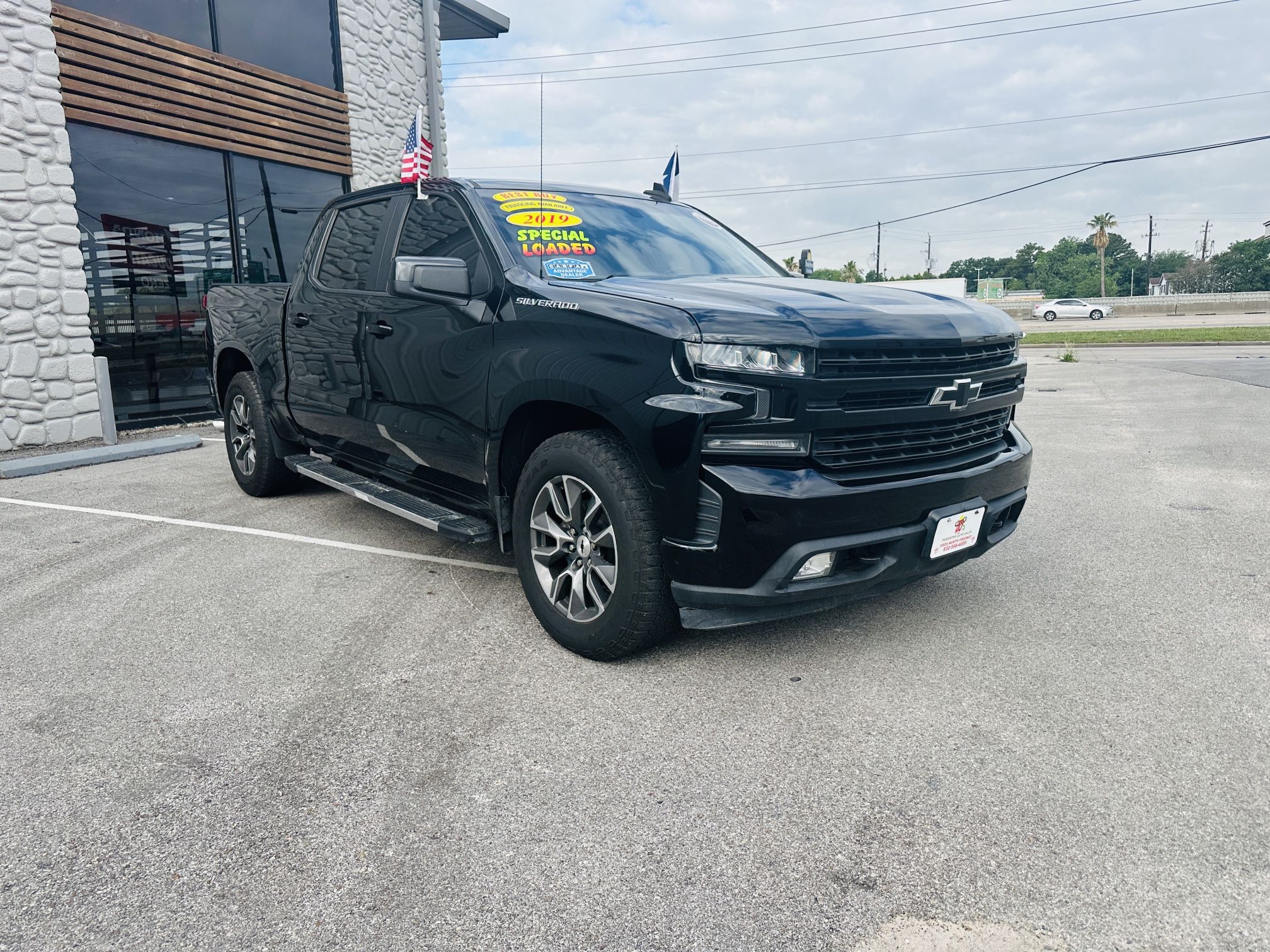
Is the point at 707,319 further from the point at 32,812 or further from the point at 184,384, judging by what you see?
the point at 184,384

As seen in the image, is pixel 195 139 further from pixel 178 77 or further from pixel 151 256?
pixel 151 256

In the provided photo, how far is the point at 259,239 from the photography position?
11.1 m

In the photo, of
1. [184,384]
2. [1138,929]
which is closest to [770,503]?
[1138,929]

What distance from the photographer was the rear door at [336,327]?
4699mm

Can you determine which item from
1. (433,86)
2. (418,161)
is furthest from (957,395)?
(433,86)

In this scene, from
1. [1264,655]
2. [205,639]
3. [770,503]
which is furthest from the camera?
[205,639]

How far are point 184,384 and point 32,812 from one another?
8.95m

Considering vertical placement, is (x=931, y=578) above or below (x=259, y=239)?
below

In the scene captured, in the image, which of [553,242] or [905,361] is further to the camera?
[553,242]

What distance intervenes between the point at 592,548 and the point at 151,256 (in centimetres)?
879

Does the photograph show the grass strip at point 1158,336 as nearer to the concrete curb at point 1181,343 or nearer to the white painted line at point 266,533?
the concrete curb at point 1181,343

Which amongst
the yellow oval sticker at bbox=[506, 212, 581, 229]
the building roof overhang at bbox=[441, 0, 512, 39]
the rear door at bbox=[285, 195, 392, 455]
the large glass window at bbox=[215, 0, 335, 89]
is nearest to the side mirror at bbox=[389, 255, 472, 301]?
the yellow oval sticker at bbox=[506, 212, 581, 229]

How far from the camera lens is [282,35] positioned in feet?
37.1

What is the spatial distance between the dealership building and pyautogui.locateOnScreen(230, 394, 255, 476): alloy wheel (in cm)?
348
